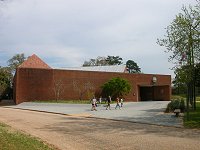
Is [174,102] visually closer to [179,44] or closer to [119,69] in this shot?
[179,44]

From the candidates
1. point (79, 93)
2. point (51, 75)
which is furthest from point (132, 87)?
point (51, 75)

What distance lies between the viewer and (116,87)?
2363 inches

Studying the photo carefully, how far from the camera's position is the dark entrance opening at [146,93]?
2950 inches

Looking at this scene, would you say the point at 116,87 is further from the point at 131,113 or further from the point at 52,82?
the point at 131,113

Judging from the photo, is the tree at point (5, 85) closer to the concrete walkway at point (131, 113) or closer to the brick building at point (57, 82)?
the brick building at point (57, 82)

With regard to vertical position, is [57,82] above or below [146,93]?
above

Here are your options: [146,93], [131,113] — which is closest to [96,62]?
[146,93]

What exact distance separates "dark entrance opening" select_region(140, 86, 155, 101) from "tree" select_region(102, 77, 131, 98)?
46.9 feet

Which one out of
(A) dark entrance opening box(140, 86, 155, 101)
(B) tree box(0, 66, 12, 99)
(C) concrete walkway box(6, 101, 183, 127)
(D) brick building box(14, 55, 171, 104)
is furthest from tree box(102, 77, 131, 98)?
(B) tree box(0, 66, 12, 99)

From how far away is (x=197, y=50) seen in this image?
27.6m

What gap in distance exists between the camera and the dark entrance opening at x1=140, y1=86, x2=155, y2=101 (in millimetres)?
74938

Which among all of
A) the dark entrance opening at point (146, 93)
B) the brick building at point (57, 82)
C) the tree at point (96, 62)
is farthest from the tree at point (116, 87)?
the tree at point (96, 62)

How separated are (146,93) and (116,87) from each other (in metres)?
17.2

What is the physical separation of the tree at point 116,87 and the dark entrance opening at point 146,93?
1430 centimetres
